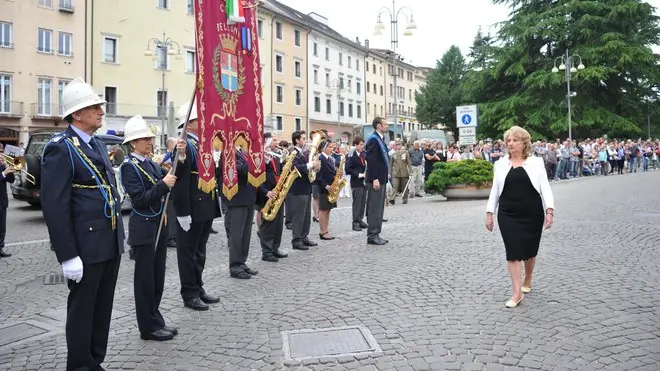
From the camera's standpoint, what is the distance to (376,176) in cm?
1017

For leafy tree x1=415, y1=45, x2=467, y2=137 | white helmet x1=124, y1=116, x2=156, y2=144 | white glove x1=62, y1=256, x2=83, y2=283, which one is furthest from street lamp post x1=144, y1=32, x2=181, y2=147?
leafy tree x1=415, y1=45, x2=467, y2=137

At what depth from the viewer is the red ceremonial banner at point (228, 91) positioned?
5977mm

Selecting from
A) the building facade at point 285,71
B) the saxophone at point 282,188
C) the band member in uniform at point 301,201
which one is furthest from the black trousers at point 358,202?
the building facade at point 285,71

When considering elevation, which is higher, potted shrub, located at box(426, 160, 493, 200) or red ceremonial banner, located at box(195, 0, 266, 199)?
red ceremonial banner, located at box(195, 0, 266, 199)

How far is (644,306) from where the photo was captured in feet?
19.1

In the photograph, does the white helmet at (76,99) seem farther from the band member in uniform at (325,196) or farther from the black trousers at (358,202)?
the black trousers at (358,202)

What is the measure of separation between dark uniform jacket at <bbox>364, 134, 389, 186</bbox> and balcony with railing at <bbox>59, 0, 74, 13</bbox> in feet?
123

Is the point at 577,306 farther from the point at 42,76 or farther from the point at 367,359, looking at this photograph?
the point at 42,76

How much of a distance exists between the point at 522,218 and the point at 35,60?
4119cm

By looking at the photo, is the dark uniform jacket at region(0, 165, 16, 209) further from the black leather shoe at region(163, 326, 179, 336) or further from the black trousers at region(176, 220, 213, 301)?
the black leather shoe at region(163, 326, 179, 336)

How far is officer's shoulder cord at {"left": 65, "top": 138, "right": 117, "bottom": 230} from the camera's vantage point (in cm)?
405

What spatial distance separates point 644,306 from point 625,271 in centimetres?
172

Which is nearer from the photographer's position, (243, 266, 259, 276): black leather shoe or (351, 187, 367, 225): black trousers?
(243, 266, 259, 276): black leather shoe

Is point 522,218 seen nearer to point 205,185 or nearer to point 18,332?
point 205,185
